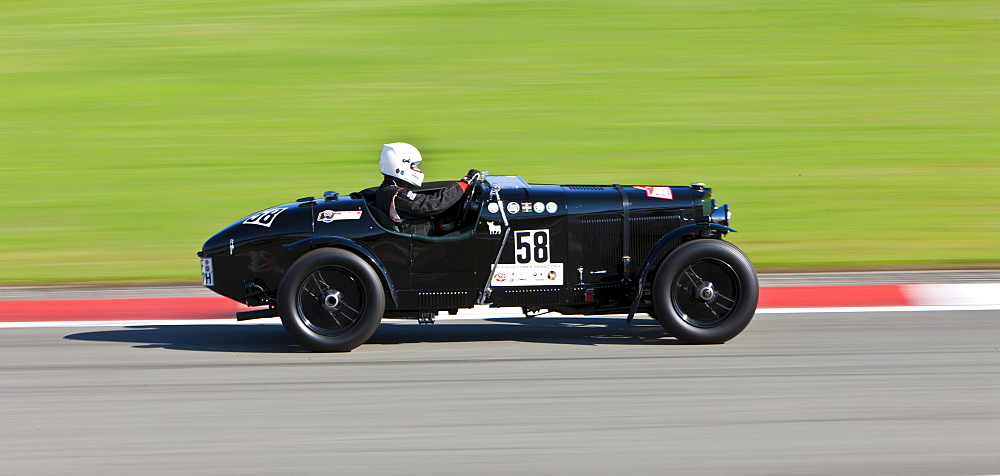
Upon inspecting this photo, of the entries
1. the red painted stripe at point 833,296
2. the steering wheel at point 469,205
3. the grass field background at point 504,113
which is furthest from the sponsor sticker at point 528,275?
the grass field background at point 504,113

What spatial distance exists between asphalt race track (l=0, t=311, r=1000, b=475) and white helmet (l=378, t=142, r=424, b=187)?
1.20m

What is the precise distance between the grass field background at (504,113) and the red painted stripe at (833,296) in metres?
1.13

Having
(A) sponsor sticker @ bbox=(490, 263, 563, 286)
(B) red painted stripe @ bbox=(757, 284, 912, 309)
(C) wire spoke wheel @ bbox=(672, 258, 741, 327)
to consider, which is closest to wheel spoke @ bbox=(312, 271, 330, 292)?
(A) sponsor sticker @ bbox=(490, 263, 563, 286)

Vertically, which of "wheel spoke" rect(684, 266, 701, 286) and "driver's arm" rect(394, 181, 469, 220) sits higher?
"driver's arm" rect(394, 181, 469, 220)

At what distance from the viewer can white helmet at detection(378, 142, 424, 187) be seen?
288 inches

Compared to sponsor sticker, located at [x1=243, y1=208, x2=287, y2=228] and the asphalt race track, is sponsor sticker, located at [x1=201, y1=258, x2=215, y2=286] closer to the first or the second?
sponsor sticker, located at [x1=243, y1=208, x2=287, y2=228]

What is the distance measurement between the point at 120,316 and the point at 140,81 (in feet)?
38.2

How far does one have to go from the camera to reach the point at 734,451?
16.7 ft

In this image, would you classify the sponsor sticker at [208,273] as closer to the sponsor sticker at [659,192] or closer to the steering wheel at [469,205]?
the steering wheel at [469,205]

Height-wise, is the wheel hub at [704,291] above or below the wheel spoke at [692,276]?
below

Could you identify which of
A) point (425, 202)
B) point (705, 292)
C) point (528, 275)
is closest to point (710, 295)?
point (705, 292)

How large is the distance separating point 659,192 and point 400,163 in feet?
5.98

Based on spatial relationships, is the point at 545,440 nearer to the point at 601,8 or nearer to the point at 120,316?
the point at 120,316

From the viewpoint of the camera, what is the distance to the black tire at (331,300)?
6965 mm
